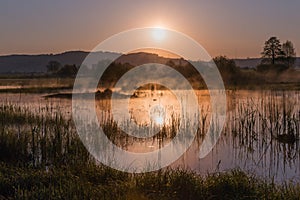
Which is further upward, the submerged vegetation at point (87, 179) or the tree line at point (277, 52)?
the tree line at point (277, 52)

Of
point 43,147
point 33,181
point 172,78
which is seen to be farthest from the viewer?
point 172,78

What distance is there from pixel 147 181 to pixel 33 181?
1.65m

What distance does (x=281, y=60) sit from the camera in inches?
1875

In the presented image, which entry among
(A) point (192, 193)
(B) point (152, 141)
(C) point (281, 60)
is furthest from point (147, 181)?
(C) point (281, 60)

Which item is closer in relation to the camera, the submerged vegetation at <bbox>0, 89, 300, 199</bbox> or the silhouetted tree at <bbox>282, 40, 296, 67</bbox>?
the submerged vegetation at <bbox>0, 89, 300, 199</bbox>

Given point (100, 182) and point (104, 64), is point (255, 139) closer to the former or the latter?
point (100, 182)

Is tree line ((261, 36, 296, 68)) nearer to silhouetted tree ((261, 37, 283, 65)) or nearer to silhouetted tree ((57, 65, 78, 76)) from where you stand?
silhouetted tree ((261, 37, 283, 65))

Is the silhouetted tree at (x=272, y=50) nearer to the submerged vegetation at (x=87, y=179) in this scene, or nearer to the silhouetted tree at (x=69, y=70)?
the silhouetted tree at (x=69, y=70)

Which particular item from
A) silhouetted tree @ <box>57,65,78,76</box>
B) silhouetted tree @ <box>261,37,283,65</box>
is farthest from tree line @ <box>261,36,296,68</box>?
silhouetted tree @ <box>57,65,78,76</box>

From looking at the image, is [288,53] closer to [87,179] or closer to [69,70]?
[69,70]

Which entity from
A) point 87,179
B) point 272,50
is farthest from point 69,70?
point 87,179

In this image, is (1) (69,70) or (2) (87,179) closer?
(2) (87,179)

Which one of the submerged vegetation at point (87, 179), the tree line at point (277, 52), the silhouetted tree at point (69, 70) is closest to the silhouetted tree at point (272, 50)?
the tree line at point (277, 52)

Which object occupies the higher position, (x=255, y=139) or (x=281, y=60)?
(x=281, y=60)
